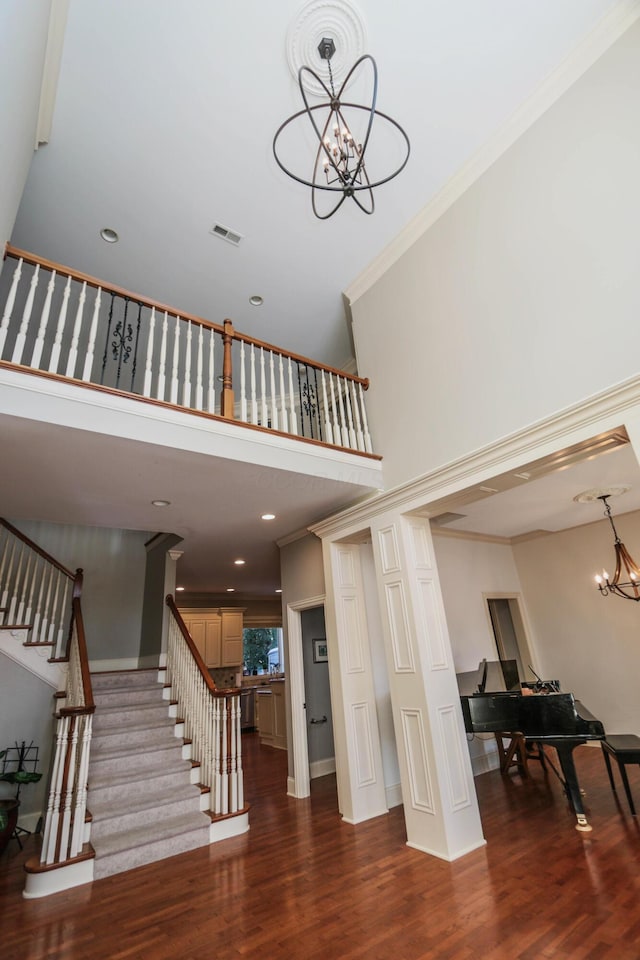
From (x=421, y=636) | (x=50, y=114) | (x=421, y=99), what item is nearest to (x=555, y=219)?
(x=421, y=99)

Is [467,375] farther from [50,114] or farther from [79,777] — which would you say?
[79,777]

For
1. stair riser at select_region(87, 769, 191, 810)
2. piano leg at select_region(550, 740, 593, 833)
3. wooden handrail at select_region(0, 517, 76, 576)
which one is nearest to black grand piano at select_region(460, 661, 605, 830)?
piano leg at select_region(550, 740, 593, 833)

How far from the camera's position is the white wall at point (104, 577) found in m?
6.01

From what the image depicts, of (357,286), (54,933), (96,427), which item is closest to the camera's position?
(54,933)

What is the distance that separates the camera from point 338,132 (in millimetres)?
2668

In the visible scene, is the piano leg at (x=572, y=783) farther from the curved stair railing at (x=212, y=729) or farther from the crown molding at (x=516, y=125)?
the crown molding at (x=516, y=125)

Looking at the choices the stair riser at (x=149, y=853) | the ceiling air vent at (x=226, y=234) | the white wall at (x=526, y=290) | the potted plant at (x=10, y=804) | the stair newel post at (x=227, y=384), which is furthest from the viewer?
the ceiling air vent at (x=226, y=234)

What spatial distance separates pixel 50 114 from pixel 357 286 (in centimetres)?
304

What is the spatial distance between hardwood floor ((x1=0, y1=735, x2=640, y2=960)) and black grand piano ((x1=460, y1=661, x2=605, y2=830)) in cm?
41

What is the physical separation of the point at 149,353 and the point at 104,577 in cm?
409

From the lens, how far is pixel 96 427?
2.94 metres

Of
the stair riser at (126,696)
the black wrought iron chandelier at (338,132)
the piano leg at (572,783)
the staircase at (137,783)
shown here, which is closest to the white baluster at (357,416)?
the black wrought iron chandelier at (338,132)

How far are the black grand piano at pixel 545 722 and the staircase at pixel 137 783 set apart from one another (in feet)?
8.47

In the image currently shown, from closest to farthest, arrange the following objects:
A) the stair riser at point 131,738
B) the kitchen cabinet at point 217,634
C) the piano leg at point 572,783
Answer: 1. the piano leg at point 572,783
2. the stair riser at point 131,738
3. the kitchen cabinet at point 217,634
